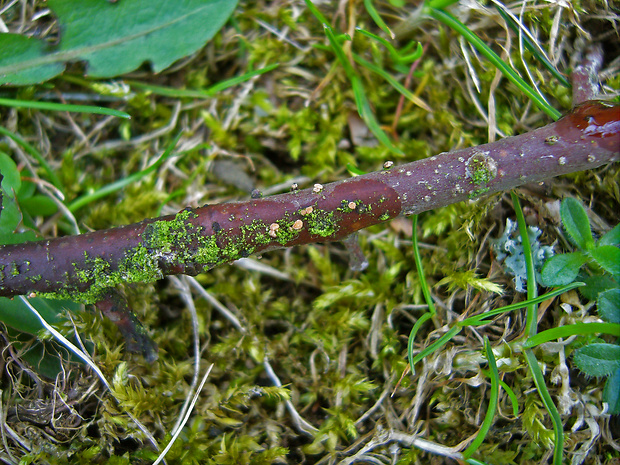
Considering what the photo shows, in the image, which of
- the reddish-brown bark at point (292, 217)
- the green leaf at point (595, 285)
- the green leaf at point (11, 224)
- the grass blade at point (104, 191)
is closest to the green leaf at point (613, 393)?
the green leaf at point (595, 285)

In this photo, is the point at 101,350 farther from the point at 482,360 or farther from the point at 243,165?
the point at 482,360

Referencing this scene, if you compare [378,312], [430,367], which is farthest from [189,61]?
[430,367]

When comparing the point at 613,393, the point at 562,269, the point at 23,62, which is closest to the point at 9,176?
the point at 23,62

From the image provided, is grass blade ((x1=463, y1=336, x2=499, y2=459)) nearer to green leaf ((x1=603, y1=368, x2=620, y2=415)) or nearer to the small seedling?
the small seedling

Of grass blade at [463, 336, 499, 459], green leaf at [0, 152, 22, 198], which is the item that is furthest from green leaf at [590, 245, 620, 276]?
green leaf at [0, 152, 22, 198]

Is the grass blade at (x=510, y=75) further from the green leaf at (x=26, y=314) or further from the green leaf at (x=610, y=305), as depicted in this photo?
the green leaf at (x=26, y=314)

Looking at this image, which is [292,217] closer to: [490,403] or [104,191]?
[490,403]
